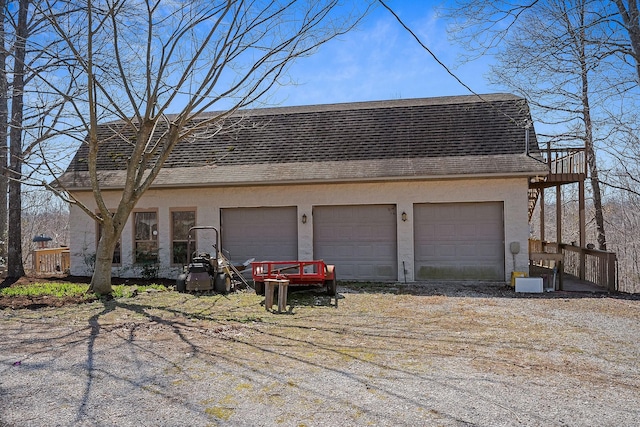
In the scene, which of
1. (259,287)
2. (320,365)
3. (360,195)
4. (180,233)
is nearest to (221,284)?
(259,287)

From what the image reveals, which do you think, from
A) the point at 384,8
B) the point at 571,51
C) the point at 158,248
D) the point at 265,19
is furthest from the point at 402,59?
the point at 158,248

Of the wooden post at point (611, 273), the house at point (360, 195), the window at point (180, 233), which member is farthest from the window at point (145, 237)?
the wooden post at point (611, 273)

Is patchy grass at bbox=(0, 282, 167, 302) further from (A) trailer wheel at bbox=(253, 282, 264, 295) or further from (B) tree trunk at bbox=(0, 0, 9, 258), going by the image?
(B) tree trunk at bbox=(0, 0, 9, 258)

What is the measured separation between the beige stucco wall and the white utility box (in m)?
0.88

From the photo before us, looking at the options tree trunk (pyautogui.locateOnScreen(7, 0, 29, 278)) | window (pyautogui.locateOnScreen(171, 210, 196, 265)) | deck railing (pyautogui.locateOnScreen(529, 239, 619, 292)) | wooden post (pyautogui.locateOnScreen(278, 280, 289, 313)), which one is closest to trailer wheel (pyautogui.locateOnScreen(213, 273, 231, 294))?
wooden post (pyautogui.locateOnScreen(278, 280, 289, 313))

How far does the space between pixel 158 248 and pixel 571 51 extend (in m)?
11.1

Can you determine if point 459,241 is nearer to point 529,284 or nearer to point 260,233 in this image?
point 529,284

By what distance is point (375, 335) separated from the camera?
21.7ft

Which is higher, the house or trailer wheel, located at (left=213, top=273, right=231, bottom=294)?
the house

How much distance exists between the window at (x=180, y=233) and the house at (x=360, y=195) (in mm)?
28

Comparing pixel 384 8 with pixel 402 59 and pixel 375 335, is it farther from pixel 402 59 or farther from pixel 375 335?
pixel 375 335

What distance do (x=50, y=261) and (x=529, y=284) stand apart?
13589mm

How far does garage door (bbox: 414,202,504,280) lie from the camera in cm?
1191

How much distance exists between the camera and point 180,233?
13375 millimetres
